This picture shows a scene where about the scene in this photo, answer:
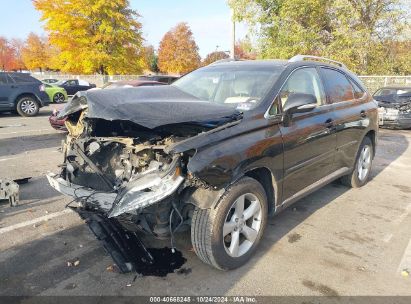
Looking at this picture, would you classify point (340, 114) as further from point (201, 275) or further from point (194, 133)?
point (201, 275)

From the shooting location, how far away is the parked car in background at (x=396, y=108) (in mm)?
11969

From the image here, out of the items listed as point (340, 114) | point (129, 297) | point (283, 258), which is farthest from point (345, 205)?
point (129, 297)

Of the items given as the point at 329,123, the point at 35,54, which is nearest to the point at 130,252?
the point at 329,123

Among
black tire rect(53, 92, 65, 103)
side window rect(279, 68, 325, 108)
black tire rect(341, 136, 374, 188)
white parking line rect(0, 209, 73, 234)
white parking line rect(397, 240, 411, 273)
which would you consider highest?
side window rect(279, 68, 325, 108)

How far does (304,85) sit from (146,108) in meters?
1.98

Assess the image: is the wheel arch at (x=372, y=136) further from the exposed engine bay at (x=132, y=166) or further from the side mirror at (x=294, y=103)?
the exposed engine bay at (x=132, y=166)

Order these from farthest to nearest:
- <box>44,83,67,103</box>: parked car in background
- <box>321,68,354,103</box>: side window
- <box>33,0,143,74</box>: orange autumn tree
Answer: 1. <box>33,0,143,74</box>: orange autumn tree
2. <box>44,83,67,103</box>: parked car in background
3. <box>321,68,354,103</box>: side window

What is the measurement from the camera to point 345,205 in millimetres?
5008

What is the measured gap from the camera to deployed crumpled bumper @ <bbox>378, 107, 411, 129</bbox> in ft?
39.2

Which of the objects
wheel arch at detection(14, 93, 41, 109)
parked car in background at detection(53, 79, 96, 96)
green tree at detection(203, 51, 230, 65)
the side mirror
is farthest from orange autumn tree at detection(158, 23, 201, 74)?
the side mirror

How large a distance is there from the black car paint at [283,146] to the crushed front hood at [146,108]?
233mm

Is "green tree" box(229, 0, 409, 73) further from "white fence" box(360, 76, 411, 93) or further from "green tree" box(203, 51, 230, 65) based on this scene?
"green tree" box(203, 51, 230, 65)

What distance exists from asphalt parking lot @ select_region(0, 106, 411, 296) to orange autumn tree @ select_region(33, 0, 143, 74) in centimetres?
2671

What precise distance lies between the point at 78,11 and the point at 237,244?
30114 mm
